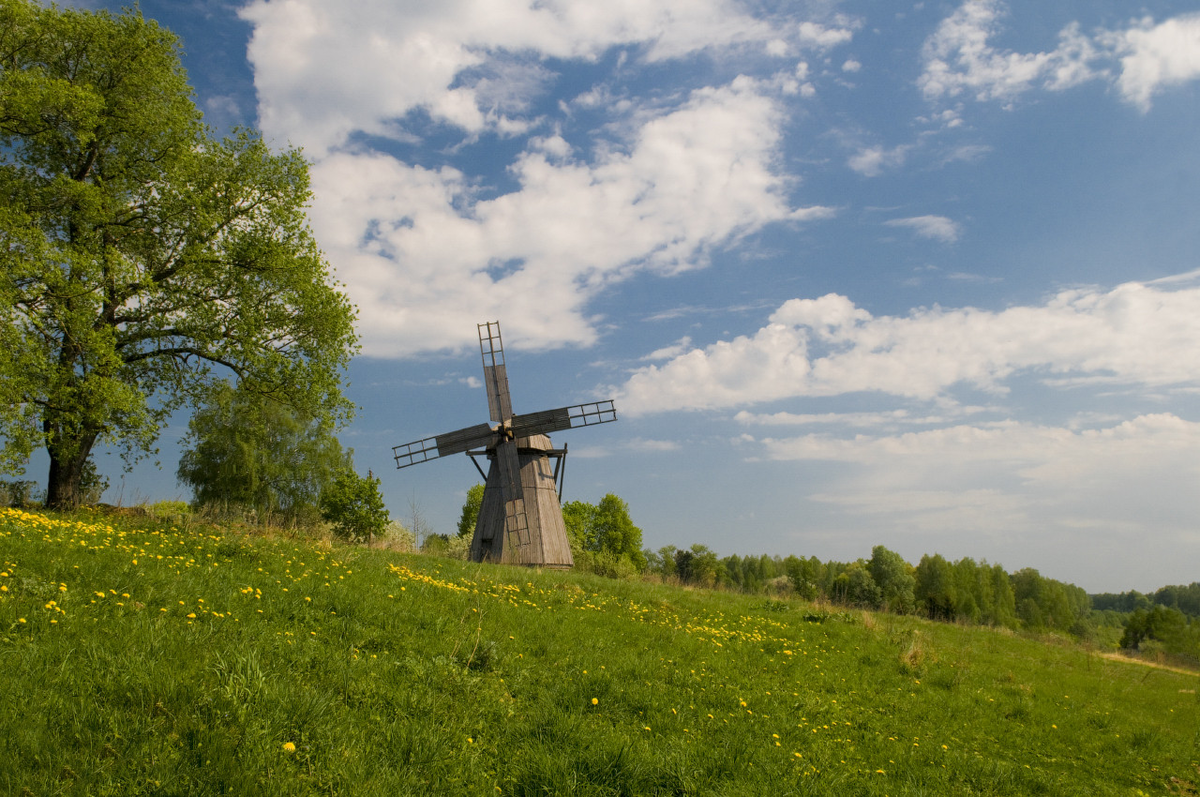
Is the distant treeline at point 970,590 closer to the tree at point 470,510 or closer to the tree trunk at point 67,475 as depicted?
the tree at point 470,510

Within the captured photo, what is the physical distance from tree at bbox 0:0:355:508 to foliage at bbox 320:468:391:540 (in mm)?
25337

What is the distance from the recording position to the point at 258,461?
4325cm

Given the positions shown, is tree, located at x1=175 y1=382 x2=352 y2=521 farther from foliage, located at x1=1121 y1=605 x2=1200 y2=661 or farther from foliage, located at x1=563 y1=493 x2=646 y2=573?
foliage, located at x1=1121 y1=605 x2=1200 y2=661

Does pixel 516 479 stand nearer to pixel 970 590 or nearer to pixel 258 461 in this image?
pixel 258 461

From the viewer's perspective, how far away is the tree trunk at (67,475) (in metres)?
18.0

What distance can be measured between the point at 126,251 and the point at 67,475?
677cm

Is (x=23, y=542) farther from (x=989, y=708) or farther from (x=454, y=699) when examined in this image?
(x=989, y=708)

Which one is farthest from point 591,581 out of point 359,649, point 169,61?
point 169,61

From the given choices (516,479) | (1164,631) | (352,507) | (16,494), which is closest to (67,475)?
(16,494)

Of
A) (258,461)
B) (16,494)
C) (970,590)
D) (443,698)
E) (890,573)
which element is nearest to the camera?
(443,698)

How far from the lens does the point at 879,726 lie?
9094mm

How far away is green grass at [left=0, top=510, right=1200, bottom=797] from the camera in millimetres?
4984

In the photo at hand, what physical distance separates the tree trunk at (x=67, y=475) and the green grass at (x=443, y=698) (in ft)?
22.1

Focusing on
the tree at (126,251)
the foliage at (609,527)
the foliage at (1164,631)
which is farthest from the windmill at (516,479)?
the foliage at (1164,631)
